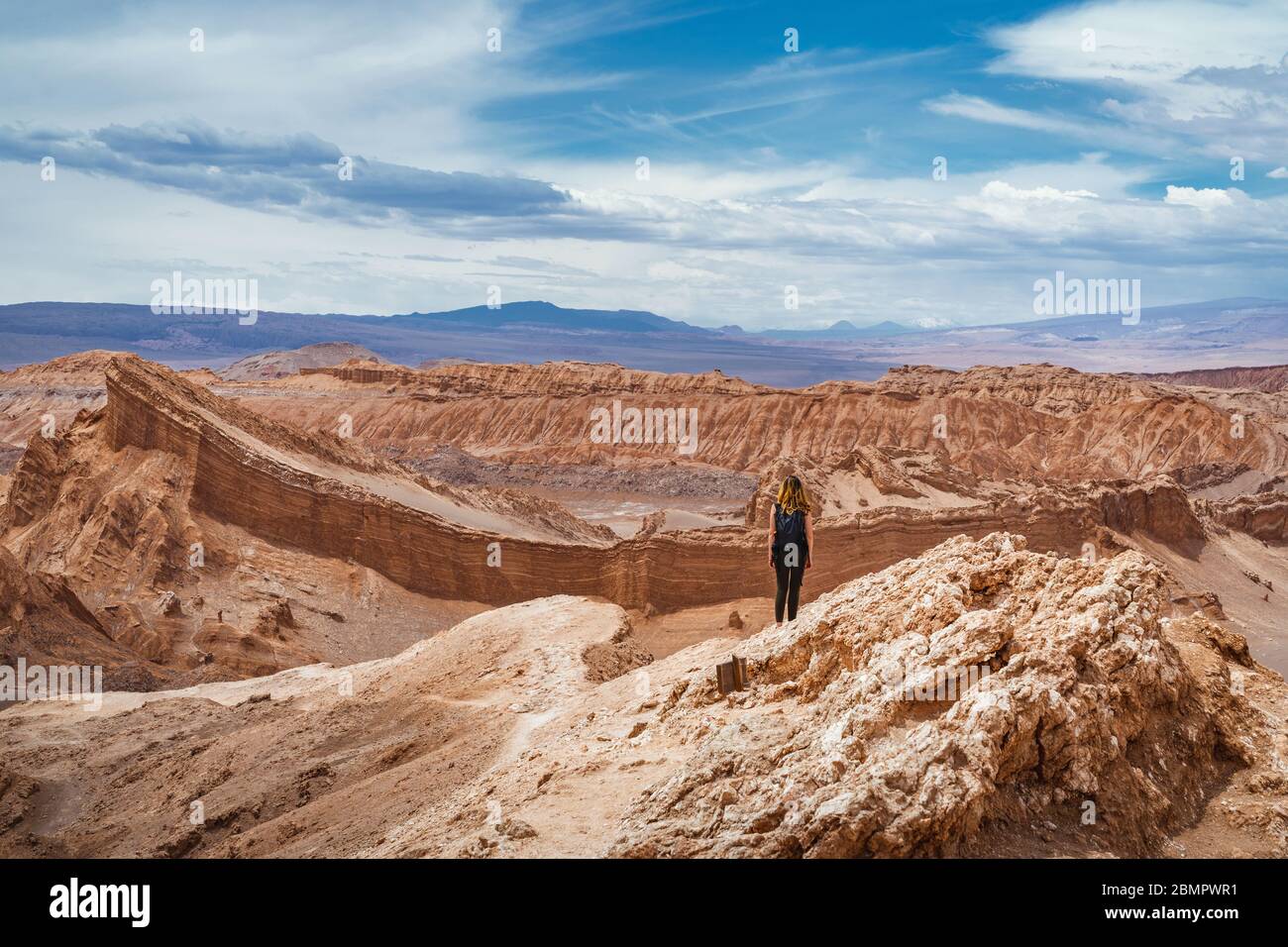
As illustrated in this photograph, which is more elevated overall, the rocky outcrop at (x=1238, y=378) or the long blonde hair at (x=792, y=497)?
the rocky outcrop at (x=1238, y=378)

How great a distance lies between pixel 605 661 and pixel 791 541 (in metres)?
3.89

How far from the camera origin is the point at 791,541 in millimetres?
10367

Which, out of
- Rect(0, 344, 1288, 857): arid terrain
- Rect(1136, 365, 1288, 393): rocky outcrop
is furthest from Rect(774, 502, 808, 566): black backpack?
Rect(1136, 365, 1288, 393): rocky outcrop

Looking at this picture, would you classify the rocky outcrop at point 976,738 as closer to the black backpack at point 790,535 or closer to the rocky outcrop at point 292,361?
the black backpack at point 790,535

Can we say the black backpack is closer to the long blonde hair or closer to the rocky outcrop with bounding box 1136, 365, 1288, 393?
the long blonde hair

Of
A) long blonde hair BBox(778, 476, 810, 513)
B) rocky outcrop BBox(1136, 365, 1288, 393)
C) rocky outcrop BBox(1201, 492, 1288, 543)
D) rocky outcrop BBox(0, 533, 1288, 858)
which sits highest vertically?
rocky outcrop BBox(1136, 365, 1288, 393)

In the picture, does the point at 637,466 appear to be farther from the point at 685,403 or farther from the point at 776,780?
the point at 776,780

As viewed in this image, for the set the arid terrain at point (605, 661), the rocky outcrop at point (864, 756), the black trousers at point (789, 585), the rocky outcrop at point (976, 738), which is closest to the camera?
the rocky outcrop at point (976, 738)

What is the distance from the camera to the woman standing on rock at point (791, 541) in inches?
404

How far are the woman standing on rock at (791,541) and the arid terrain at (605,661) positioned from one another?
67cm

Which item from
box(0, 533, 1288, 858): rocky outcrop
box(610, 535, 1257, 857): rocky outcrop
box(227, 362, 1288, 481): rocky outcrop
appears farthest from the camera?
box(227, 362, 1288, 481): rocky outcrop

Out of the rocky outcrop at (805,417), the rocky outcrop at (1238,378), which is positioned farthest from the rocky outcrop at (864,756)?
the rocky outcrop at (1238,378)

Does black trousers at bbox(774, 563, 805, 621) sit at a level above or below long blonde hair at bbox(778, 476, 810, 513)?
below

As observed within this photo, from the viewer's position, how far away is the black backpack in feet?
33.9
